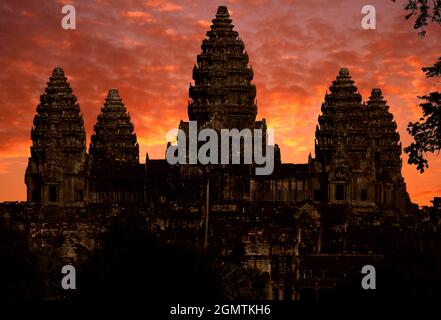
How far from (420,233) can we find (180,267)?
93.7 ft

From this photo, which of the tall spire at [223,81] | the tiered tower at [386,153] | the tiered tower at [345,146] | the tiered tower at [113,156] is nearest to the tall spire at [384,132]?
the tiered tower at [386,153]

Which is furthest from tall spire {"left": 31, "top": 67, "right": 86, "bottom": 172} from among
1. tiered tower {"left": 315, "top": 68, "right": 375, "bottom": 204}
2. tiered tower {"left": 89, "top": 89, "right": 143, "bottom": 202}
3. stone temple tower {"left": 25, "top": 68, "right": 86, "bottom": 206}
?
tiered tower {"left": 315, "top": 68, "right": 375, "bottom": 204}

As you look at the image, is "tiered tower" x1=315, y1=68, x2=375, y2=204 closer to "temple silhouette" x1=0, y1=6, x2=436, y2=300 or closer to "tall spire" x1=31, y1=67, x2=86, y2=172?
"temple silhouette" x1=0, y1=6, x2=436, y2=300

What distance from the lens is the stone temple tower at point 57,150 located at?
105 meters

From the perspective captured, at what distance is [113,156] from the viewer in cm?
12056

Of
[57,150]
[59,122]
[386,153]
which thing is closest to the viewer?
[57,150]

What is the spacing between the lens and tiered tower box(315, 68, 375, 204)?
10175 centimetres

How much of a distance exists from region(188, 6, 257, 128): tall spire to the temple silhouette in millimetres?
115

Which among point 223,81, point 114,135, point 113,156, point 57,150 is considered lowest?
point 57,150

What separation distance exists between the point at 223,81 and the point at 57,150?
16.5 meters

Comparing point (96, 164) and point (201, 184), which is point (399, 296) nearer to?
point (201, 184)

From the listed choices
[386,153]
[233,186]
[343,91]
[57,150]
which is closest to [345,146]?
[343,91]

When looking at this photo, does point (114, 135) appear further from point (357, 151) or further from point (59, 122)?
point (357, 151)

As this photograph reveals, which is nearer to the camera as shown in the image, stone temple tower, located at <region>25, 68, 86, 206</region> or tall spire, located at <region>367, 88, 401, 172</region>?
stone temple tower, located at <region>25, 68, 86, 206</region>
